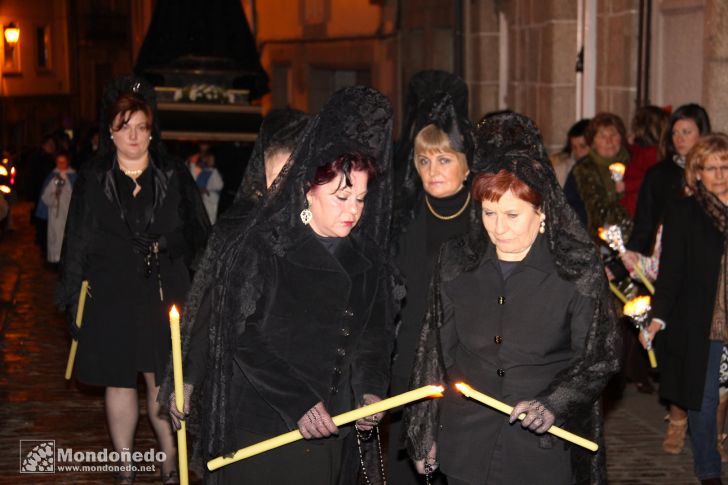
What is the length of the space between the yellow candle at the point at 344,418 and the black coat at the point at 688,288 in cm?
326

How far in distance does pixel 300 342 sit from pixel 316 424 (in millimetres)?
302

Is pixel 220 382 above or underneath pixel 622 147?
underneath

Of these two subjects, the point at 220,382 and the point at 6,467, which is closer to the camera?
the point at 220,382

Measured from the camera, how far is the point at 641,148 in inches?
406

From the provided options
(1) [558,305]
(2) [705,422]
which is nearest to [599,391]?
(1) [558,305]

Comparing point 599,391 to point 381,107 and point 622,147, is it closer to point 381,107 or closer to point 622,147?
point 381,107

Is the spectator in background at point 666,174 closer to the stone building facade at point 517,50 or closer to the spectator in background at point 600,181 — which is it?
the spectator in background at point 600,181

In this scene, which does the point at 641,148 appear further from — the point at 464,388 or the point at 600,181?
the point at 464,388

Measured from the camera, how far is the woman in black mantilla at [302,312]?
4.62 meters

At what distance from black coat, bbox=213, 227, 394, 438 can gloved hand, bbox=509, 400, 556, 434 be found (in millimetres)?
534

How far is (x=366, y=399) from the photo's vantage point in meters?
4.75

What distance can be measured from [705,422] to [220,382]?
361 cm

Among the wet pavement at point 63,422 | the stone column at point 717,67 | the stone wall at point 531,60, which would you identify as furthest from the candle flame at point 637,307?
the stone wall at point 531,60

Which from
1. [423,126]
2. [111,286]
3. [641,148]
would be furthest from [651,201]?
[111,286]
